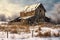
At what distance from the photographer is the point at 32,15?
518 centimetres

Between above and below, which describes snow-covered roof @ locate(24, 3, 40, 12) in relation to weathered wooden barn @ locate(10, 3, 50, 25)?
above

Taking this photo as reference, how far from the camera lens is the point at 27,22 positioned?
5.15m

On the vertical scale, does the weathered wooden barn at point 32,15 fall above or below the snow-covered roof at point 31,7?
below

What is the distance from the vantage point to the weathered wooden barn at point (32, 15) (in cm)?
511

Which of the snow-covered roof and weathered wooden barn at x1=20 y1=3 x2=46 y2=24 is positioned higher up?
the snow-covered roof

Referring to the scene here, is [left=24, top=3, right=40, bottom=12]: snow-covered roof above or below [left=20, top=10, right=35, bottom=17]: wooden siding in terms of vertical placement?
above

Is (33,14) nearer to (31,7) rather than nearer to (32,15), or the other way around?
(32,15)

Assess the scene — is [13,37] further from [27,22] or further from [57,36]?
[57,36]

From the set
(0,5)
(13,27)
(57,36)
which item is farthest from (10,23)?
(57,36)

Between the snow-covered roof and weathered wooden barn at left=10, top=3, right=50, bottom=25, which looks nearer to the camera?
weathered wooden barn at left=10, top=3, right=50, bottom=25

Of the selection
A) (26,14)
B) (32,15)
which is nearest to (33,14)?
(32,15)

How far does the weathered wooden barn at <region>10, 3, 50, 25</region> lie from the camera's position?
511 centimetres

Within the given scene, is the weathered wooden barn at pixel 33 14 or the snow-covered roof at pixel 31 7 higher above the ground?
the snow-covered roof at pixel 31 7

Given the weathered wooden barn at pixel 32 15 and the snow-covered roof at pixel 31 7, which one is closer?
the weathered wooden barn at pixel 32 15
